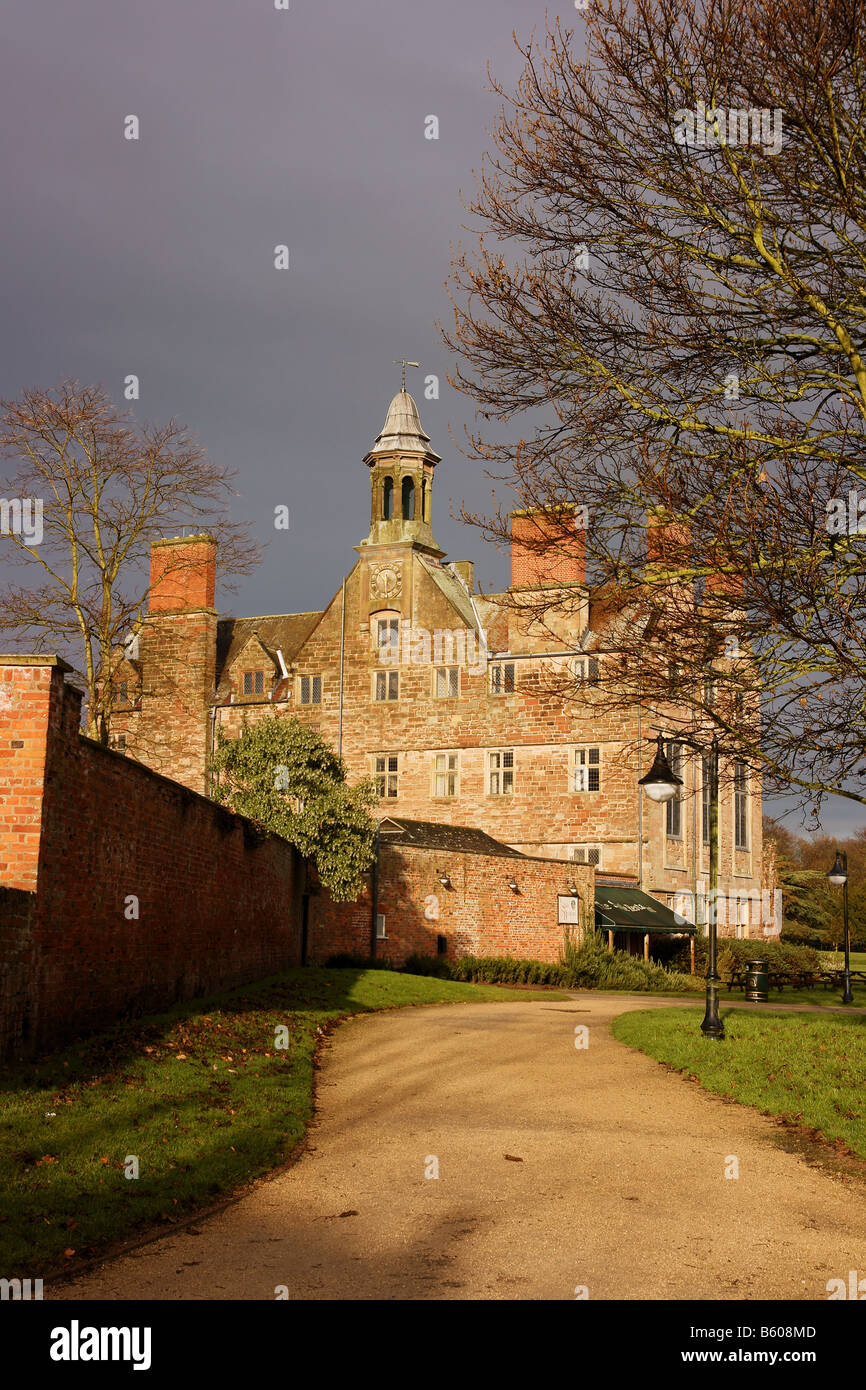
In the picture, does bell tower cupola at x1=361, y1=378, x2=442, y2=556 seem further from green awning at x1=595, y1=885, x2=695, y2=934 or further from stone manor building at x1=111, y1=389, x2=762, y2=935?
green awning at x1=595, y1=885, x2=695, y2=934

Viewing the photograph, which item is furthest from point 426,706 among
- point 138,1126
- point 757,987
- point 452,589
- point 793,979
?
point 138,1126

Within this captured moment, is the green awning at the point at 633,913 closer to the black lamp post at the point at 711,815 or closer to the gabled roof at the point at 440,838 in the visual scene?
the gabled roof at the point at 440,838

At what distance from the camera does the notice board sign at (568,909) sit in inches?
1534

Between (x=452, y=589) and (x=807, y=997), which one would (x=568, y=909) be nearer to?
(x=807, y=997)

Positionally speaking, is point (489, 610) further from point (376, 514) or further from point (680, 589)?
point (680, 589)

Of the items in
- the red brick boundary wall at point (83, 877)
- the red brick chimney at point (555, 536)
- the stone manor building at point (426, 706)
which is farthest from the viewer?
the stone manor building at point (426, 706)

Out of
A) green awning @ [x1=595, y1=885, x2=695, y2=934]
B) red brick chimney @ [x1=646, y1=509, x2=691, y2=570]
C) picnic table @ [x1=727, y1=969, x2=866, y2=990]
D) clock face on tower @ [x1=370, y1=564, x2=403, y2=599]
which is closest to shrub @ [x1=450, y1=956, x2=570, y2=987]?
green awning @ [x1=595, y1=885, x2=695, y2=934]

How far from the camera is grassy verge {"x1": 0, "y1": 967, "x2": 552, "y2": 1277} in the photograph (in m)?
8.11

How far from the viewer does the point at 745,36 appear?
1175 centimetres

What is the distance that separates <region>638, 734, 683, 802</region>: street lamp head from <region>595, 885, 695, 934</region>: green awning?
22551 millimetres

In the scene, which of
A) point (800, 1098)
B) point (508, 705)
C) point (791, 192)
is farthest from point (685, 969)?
point (791, 192)

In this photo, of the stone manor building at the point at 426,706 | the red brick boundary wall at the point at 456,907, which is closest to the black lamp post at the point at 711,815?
the red brick boundary wall at the point at 456,907

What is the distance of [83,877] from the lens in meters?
13.7

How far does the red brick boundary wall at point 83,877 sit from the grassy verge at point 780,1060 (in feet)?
23.2
